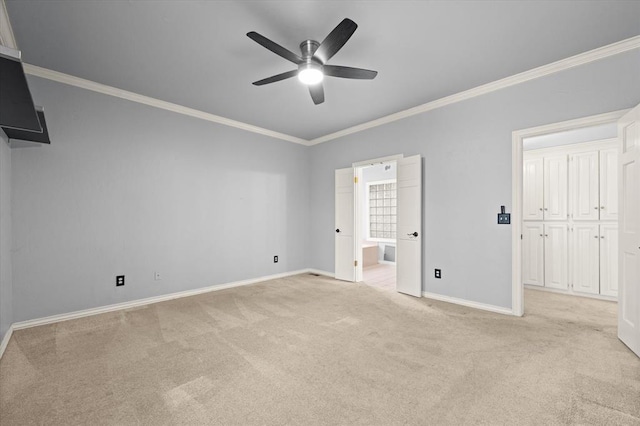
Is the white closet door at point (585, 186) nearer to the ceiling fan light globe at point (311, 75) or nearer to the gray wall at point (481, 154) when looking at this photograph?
the gray wall at point (481, 154)

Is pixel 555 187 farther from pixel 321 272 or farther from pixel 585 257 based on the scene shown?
pixel 321 272

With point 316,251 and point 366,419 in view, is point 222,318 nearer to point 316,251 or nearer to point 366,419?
point 366,419

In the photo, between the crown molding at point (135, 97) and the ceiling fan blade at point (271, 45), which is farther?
the crown molding at point (135, 97)

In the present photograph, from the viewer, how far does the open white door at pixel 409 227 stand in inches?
158

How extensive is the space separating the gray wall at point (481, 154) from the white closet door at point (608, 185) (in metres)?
1.75

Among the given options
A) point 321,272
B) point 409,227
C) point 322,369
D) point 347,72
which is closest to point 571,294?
point 409,227

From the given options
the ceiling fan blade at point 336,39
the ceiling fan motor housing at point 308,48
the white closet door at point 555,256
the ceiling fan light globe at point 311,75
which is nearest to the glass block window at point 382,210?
the white closet door at point 555,256

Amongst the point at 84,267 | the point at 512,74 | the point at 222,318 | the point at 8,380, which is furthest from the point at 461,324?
the point at 84,267

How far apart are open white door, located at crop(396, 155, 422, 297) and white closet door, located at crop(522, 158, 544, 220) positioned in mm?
2088

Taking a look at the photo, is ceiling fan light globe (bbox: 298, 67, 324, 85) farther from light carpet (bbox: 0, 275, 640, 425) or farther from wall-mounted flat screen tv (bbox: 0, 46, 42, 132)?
light carpet (bbox: 0, 275, 640, 425)

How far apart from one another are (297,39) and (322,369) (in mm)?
2807

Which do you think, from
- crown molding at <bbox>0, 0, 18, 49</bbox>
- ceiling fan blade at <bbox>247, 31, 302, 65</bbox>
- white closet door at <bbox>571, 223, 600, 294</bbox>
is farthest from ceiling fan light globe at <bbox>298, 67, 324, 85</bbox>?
white closet door at <bbox>571, 223, 600, 294</bbox>

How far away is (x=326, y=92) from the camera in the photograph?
3631mm

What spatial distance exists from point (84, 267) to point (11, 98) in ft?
7.94
